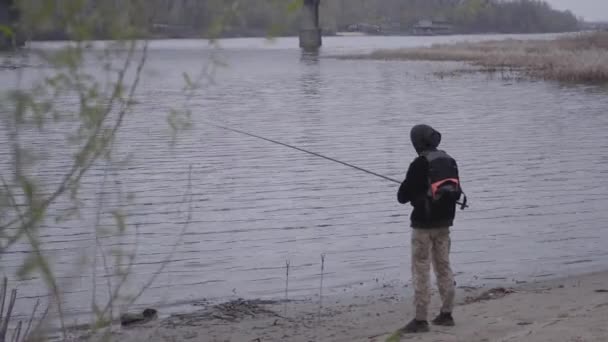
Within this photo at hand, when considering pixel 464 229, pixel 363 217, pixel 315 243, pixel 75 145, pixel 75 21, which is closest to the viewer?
pixel 75 21

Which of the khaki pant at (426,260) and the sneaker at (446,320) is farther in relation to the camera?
the sneaker at (446,320)

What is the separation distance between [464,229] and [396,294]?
2790mm

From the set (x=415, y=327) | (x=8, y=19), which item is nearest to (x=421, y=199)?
(x=415, y=327)

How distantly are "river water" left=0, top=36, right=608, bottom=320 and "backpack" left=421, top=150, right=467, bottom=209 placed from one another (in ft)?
5.33

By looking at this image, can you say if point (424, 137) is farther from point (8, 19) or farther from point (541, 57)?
point (541, 57)

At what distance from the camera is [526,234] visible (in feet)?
34.5

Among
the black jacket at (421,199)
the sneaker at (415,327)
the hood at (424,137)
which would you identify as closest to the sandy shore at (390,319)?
the sneaker at (415,327)

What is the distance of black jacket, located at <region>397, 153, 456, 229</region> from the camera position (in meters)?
5.97

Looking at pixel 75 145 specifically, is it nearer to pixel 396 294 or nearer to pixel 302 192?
pixel 396 294

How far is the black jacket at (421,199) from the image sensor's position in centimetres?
597

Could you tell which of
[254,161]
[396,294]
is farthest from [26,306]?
[254,161]

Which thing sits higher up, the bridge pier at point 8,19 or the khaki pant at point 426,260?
the bridge pier at point 8,19

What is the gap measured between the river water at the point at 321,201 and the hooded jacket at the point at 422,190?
1492mm

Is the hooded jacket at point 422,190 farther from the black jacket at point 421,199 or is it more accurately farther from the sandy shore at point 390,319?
the sandy shore at point 390,319
